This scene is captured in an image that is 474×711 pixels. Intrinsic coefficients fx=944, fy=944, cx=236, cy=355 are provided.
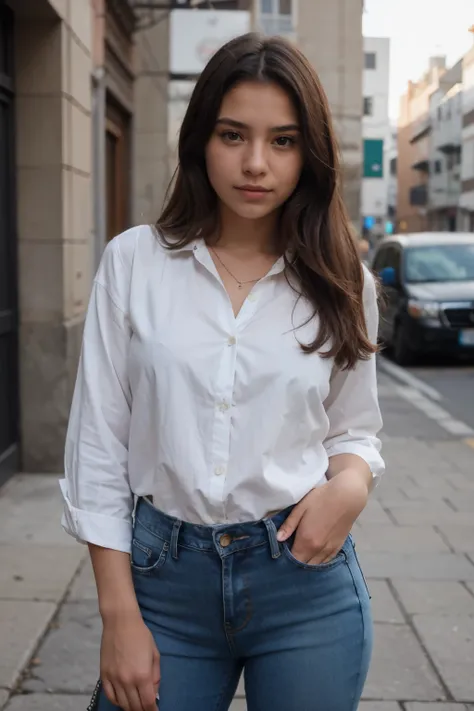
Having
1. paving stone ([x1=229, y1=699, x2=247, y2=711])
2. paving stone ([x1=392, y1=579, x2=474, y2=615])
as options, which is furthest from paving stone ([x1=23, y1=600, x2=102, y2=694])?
paving stone ([x1=392, y1=579, x2=474, y2=615])

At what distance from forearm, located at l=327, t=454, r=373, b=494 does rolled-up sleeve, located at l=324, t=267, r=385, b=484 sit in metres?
0.01

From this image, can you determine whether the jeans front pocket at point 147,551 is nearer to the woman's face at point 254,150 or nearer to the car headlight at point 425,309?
the woman's face at point 254,150

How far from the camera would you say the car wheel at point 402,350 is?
12527mm

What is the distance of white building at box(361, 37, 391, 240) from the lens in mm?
23438

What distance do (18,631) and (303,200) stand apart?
2.47m

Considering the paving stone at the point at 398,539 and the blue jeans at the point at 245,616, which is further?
the paving stone at the point at 398,539

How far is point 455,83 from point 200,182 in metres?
47.3

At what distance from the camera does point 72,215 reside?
20.0ft

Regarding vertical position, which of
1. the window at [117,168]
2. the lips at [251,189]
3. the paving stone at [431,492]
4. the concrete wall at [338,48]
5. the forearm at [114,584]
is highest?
the concrete wall at [338,48]

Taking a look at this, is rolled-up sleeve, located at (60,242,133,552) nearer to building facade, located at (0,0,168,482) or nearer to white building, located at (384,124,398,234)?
building facade, located at (0,0,168,482)

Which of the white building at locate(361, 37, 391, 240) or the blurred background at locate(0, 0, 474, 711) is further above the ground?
the white building at locate(361, 37, 391, 240)

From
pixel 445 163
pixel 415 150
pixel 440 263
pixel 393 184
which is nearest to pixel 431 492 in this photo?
pixel 440 263

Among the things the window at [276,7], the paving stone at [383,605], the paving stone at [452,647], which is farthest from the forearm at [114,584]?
the window at [276,7]

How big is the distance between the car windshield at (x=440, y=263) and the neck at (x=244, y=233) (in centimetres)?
1129
